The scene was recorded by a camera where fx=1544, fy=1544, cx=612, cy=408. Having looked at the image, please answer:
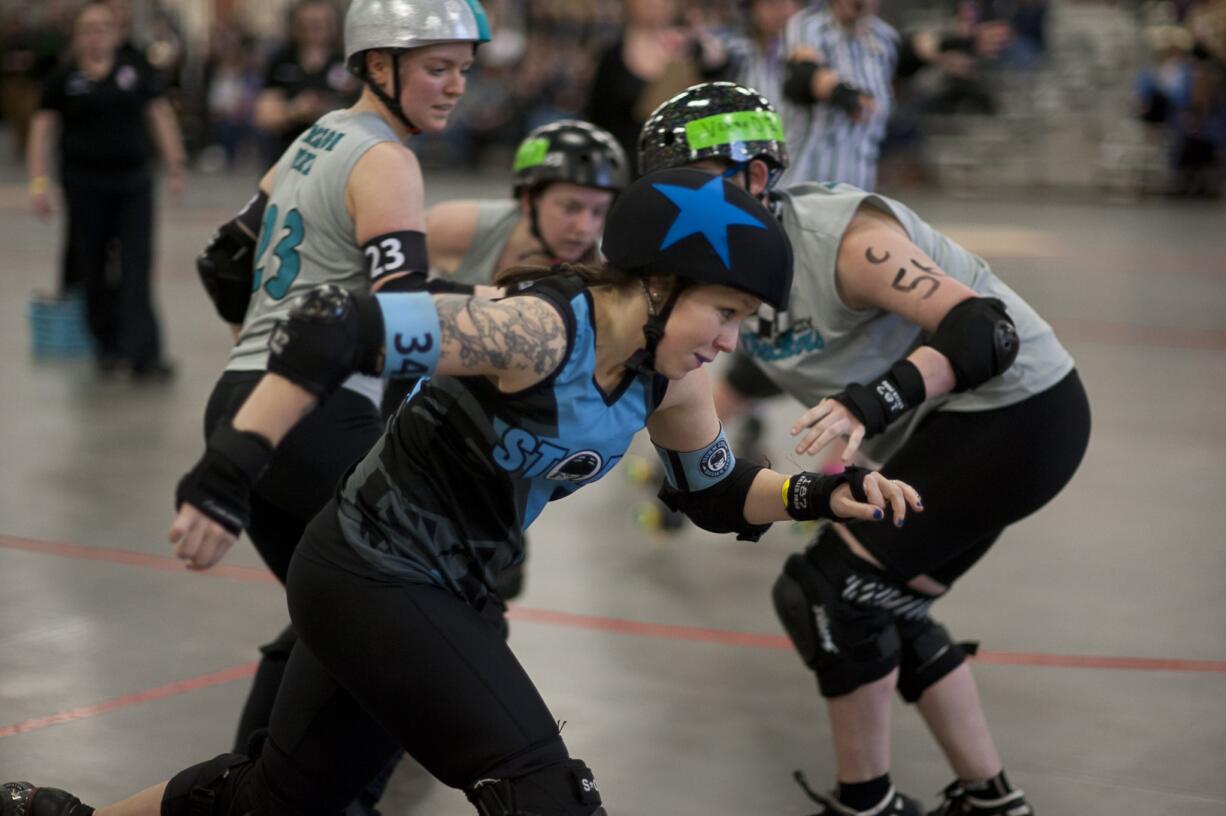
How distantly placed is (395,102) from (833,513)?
1230mm

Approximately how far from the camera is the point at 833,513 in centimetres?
242

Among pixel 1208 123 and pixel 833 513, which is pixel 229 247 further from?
pixel 1208 123

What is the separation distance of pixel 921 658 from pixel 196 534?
1709mm

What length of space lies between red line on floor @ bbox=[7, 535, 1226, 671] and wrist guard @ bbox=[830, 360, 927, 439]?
156 cm

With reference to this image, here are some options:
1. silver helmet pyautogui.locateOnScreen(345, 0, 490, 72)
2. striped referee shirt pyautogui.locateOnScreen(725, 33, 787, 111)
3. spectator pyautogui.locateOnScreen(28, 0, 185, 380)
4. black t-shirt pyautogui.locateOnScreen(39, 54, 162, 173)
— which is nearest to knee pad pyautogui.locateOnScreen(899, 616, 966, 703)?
silver helmet pyautogui.locateOnScreen(345, 0, 490, 72)

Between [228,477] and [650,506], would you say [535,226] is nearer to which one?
[650,506]

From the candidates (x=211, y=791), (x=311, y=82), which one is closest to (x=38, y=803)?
(x=211, y=791)

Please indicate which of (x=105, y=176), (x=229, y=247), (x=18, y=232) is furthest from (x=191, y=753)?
(x=18, y=232)

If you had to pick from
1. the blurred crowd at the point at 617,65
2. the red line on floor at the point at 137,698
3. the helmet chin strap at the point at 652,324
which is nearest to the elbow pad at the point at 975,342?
the helmet chin strap at the point at 652,324

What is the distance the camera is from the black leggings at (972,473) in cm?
298

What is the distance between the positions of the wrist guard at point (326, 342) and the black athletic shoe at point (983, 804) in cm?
178

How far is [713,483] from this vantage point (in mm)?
2543

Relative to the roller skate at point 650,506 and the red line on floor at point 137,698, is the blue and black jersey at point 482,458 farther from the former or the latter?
the roller skate at point 650,506

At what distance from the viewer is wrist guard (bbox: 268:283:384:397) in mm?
1918
